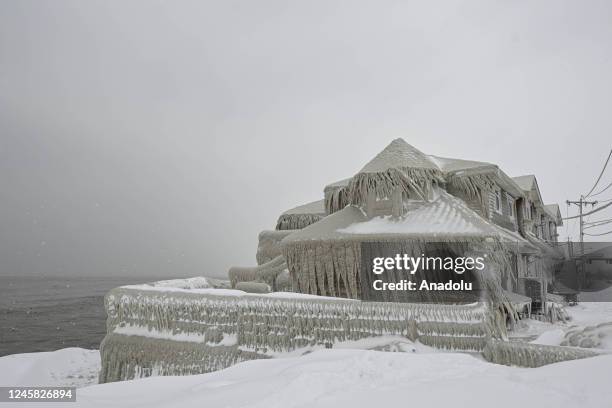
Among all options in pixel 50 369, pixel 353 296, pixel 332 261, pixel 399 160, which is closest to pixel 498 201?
pixel 399 160

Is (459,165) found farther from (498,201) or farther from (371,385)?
(371,385)

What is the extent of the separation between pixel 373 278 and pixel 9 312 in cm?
4697

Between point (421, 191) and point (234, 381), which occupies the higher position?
point (421, 191)

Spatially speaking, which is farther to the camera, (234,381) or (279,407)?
(234,381)

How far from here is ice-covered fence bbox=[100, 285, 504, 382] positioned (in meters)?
8.09

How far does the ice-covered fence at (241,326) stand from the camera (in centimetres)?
809

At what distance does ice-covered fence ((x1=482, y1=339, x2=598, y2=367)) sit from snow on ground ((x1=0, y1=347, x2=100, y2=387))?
42.9 ft

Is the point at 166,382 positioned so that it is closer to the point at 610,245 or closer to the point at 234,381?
the point at 234,381

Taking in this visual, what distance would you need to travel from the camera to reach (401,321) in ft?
27.1

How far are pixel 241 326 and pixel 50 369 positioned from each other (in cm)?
1013

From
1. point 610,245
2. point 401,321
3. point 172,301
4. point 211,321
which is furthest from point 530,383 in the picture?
point 610,245

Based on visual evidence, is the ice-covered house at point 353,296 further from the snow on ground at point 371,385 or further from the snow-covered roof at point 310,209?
the snow-covered roof at point 310,209

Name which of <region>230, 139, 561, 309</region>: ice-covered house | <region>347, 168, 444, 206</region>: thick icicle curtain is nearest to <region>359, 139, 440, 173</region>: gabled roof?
<region>230, 139, 561, 309</region>: ice-covered house

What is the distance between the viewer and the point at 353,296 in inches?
565
